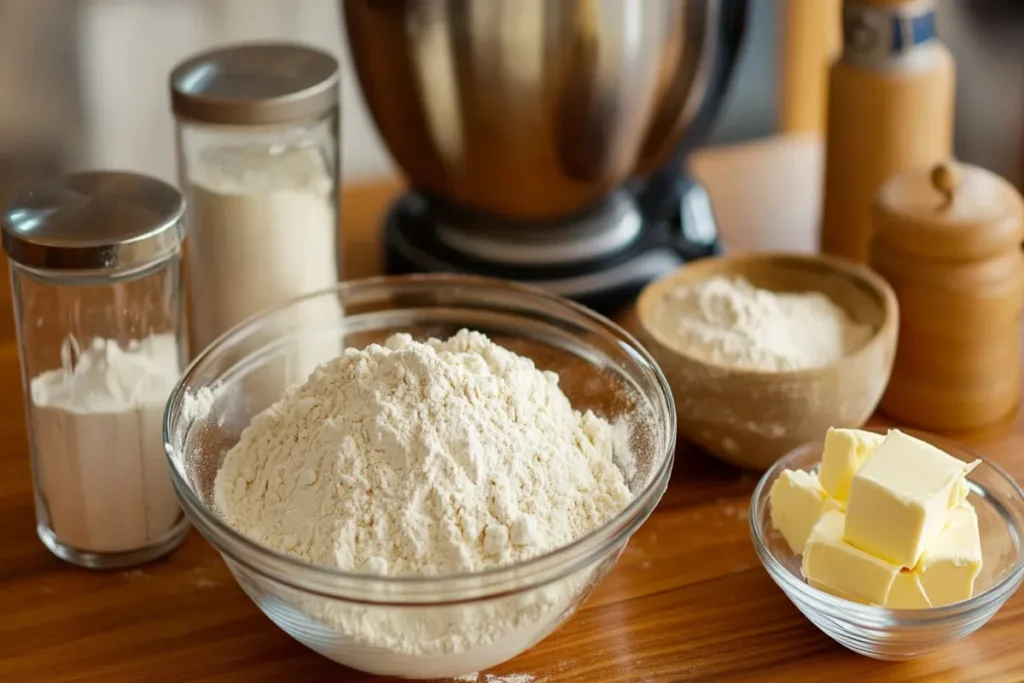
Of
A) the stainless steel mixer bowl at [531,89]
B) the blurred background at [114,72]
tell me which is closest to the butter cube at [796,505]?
the stainless steel mixer bowl at [531,89]

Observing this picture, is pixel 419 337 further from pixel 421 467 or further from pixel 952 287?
pixel 952 287

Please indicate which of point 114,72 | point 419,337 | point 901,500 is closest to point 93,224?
point 419,337

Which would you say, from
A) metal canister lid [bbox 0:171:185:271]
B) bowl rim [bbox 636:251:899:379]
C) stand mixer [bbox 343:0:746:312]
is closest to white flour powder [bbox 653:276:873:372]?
bowl rim [bbox 636:251:899:379]

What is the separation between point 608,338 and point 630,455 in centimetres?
9

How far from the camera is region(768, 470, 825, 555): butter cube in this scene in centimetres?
76

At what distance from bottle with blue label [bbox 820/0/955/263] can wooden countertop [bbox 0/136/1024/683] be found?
12.7 inches

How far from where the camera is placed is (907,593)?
2.33 feet

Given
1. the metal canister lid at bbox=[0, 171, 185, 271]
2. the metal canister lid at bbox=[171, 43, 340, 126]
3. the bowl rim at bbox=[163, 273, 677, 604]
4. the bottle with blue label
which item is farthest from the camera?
the bottle with blue label

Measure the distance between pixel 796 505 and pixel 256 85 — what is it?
449mm

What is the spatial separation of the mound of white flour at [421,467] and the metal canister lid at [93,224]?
121 mm

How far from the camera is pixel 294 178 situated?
903mm

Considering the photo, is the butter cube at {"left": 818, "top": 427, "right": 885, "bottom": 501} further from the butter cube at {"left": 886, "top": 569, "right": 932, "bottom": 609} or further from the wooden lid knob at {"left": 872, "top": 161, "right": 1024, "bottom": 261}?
the wooden lid knob at {"left": 872, "top": 161, "right": 1024, "bottom": 261}

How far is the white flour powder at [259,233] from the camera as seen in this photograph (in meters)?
0.88

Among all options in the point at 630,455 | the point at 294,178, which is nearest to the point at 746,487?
the point at 630,455
